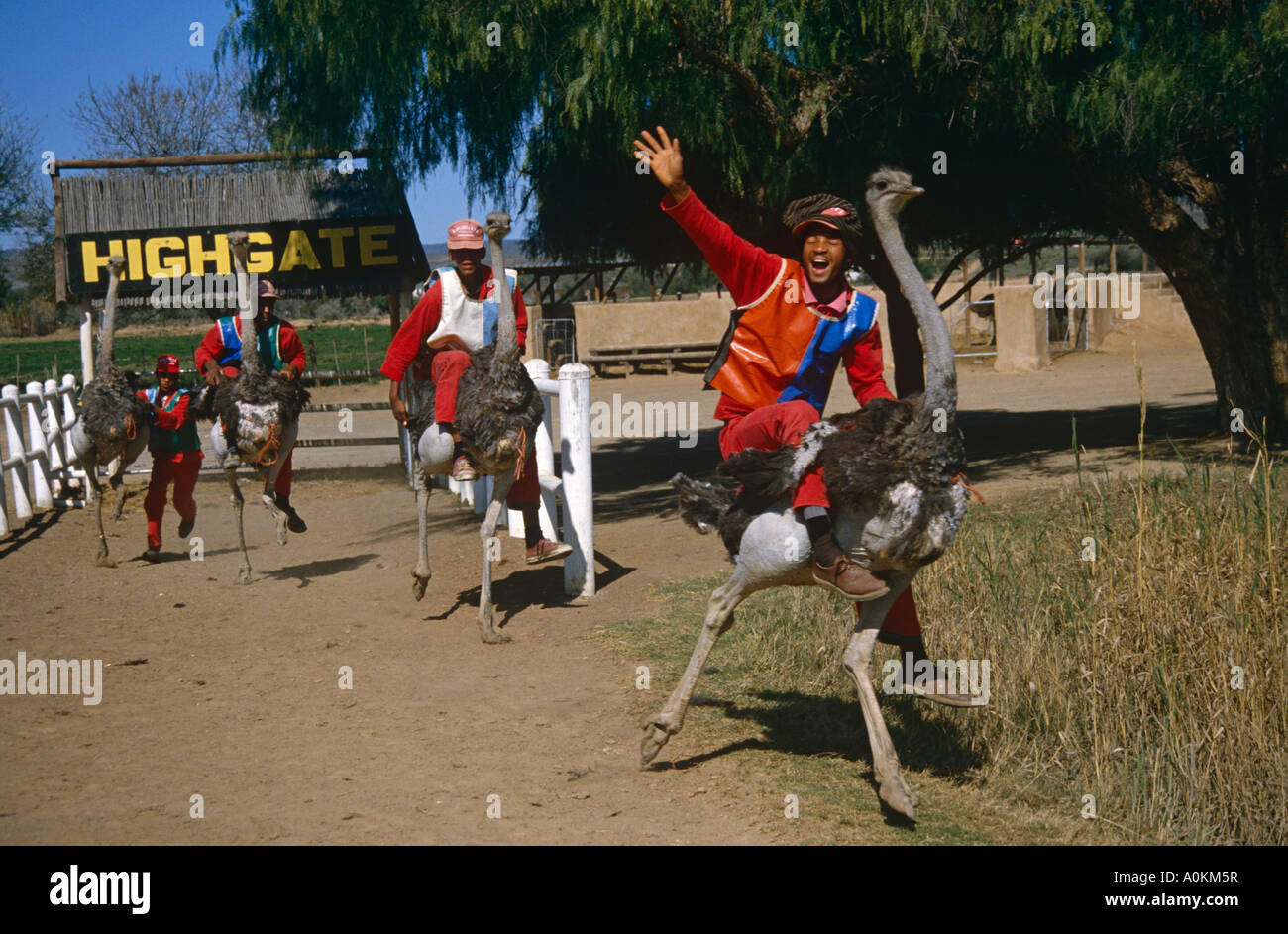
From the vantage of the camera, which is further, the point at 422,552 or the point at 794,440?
the point at 422,552

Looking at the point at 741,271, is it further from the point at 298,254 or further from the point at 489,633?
the point at 298,254


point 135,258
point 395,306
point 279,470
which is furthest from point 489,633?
point 135,258

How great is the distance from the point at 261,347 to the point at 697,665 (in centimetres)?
521

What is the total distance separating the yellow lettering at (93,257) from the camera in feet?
44.9

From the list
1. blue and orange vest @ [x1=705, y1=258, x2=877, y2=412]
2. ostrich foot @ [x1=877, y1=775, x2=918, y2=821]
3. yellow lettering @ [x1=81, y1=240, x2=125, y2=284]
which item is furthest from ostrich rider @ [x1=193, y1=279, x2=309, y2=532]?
ostrich foot @ [x1=877, y1=775, x2=918, y2=821]

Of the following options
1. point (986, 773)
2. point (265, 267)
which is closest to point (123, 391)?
point (265, 267)

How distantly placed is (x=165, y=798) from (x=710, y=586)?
4055 millimetres

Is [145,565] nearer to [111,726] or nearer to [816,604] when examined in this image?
[111,726]

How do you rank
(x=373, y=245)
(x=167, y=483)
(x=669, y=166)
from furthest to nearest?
(x=373, y=245)
(x=167, y=483)
(x=669, y=166)

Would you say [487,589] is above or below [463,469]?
below

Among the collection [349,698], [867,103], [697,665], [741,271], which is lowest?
[349,698]

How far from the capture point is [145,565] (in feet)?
31.3

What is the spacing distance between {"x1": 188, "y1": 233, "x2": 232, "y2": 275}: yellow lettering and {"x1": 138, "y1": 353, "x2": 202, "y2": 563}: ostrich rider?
395cm

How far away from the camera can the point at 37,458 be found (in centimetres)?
1240
